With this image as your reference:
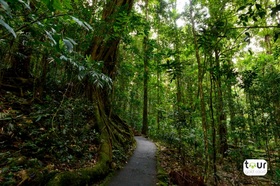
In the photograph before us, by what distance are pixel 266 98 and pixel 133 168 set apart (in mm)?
6286

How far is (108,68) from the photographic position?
8.48 meters

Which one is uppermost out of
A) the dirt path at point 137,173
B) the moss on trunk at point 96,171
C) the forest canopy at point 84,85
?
the forest canopy at point 84,85

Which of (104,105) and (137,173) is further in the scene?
(104,105)

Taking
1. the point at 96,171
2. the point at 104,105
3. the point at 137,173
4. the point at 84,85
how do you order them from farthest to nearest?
the point at 104,105, the point at 84,85, the point at 137,173, the point at 96,171

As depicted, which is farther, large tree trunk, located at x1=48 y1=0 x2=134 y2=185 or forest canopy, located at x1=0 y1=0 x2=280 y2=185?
large tree trunk, located at x1=48 y1=0 x2=134 y2=185

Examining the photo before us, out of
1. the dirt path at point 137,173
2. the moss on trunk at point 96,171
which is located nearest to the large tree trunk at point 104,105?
the moss on trunk at point 96,171

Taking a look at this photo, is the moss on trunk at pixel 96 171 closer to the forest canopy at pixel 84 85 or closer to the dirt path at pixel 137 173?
the forest canopy at pixel 84 85

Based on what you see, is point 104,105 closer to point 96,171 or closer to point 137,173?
point 137,173

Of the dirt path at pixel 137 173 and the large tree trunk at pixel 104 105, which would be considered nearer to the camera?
the large tree trunk at pixel 104 105

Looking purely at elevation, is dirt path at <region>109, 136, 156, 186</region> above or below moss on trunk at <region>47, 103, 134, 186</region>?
below

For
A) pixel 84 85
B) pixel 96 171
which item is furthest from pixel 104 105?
pixel 96 171

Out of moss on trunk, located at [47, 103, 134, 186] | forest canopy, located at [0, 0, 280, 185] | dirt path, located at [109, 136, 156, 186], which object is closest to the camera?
forest canopy, located at [0, 0, 280, 185]

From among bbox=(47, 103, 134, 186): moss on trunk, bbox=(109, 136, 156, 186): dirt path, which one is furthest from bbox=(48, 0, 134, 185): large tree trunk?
bbox=(109, 136, 156, 186): dirt path

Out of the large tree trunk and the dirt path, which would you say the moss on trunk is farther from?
the dirt path
